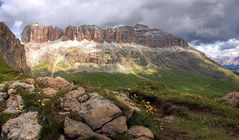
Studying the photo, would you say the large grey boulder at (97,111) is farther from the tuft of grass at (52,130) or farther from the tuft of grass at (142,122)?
the tuft of grass at (52,130)

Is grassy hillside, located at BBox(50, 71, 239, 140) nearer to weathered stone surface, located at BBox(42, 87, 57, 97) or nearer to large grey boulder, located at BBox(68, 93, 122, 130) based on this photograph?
large grey boulder, located at BBox(68, 93, 122, 130)

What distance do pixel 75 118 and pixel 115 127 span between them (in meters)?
3.05

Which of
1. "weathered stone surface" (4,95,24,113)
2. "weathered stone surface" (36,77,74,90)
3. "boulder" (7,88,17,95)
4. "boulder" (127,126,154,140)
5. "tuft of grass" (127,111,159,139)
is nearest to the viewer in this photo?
"boulder" (127,126,154,140)

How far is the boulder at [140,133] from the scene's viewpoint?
2653cm

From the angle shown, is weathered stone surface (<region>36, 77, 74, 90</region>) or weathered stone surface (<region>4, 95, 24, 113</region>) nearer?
weathered stone surface (<region>4, 95, 24, 113</region>)

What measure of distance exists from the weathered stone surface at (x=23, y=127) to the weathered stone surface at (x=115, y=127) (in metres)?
4.87

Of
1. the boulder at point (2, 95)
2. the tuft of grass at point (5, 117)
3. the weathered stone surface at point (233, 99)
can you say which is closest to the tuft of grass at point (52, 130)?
the tuft of grass at point (5, 117)

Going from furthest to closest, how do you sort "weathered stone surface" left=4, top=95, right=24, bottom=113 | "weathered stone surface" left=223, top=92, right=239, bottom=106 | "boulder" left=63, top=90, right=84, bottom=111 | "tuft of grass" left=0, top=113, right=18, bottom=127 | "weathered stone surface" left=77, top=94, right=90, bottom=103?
"weathered stone surface" left=223, top=92, right=239, bottom=106
"weathered stone surface" left=4, top=95, right=24, bottom=113
"weathered stone surface" left=77, top=94, right=90, bottom=103
"boulder" left=63, top=90, right=84, bottom=111
"tuft of grass" left=0, top=113, right=18, bottom=127

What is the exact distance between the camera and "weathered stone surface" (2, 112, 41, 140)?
26561 millimetres

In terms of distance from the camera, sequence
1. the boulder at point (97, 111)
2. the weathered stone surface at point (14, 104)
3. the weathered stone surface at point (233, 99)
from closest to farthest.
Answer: the boulder at point (97, 111)
the weathered stone surface at point (14, 104)
the weathered stone surface at point (233, 99)

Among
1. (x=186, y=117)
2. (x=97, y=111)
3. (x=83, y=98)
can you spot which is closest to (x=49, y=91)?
(x=83, y=98)

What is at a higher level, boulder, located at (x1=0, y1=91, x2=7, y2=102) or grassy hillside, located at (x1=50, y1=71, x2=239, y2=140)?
boulder, located at (x1=0, y1=91, x2=7, y2=102)

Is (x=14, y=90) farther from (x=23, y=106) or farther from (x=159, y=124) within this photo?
(x=159, y=124)

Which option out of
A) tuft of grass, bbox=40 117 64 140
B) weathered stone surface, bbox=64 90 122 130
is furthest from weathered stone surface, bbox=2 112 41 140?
weathered stone surface, bbox=64 90 122 130
